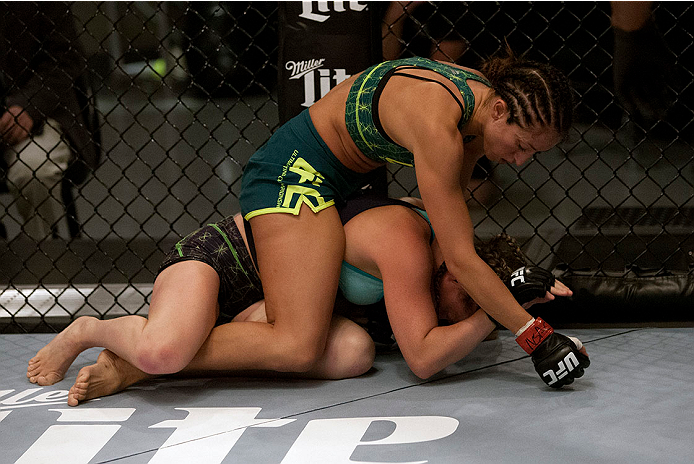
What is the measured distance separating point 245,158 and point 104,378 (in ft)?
11.7

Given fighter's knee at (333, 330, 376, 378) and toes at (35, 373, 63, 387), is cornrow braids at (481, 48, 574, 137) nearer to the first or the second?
fighter's knee at (333, 330, 376, 378)

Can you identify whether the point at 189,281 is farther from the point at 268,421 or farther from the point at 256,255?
the point at 268,421

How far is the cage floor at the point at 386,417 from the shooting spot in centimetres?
128

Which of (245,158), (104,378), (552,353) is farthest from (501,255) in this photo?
(245,158)

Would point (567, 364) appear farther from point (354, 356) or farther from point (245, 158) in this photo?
point (245, 158)

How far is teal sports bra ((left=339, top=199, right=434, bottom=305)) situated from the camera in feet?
5.54

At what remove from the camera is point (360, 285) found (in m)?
1.70

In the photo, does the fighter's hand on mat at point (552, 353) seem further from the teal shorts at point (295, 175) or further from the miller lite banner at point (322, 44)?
the miller lite banner at point (322, 44)

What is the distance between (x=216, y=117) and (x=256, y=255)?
4.88 metres

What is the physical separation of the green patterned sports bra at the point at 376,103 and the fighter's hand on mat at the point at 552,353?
0.50 metres

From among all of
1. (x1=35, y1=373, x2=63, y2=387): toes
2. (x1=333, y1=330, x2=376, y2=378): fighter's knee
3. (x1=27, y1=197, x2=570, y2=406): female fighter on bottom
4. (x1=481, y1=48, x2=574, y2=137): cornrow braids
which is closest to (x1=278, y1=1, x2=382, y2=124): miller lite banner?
(x1=27, y1=197, x2=570, y2=406): female fighter on bottom

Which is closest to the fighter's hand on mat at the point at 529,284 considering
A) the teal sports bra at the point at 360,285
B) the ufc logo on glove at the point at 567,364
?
the ufc logo on glove at the point at 567,364

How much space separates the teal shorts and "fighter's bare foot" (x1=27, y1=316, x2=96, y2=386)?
0.53m

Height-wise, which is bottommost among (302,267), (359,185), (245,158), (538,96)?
(302,267)
